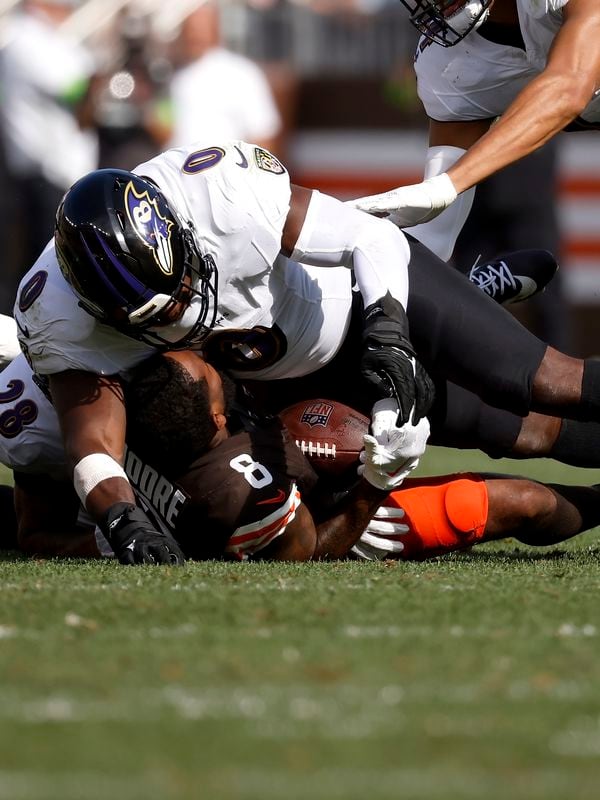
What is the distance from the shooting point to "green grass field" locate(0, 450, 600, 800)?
166 cm

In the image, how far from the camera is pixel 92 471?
3262mm

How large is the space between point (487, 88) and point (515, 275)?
1.78 feet

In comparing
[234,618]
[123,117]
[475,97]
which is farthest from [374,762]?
[123,117]

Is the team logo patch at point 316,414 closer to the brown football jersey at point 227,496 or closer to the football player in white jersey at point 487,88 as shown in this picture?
the brown football jersey at point 227,496

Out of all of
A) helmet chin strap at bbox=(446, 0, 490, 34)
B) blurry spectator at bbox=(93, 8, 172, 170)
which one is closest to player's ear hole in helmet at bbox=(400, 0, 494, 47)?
helmet chin strap at bbox=(446, 0, 490, 34)

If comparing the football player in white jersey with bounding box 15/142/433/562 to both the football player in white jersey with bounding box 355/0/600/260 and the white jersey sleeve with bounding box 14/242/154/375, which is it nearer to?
the white jersey sleeve with bounding box 14/242/154/375

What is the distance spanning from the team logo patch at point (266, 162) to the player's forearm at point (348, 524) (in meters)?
0.78

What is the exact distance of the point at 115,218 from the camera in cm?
321

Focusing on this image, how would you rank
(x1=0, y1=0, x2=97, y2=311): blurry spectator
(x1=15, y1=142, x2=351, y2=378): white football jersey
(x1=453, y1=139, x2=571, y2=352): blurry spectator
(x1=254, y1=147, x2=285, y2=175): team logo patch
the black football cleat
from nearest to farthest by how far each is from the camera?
(x1=15, y1=142, x2=351, y2=378): white football jersey, (x1=254, y1=147, x2=285, y2=175): team logo patch, the black football cleat, (x1=453, y1=139, x2=571, y2=352): blurry spectator, (x1=0, y1=0, x2=97, y2=311): blurry spectator

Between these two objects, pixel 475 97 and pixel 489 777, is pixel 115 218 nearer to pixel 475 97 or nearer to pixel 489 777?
pixel 475 97

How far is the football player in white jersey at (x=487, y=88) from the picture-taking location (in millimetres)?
3562

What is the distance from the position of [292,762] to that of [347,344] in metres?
2.09

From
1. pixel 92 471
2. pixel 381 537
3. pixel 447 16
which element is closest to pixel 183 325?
pixel 92 471

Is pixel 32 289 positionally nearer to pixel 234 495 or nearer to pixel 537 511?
pixel 234 495
